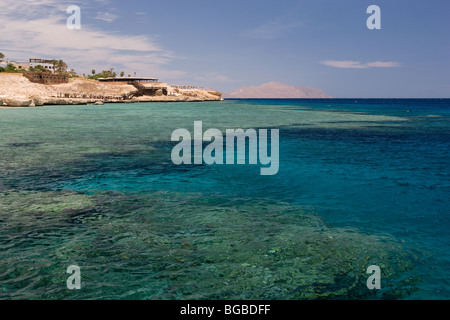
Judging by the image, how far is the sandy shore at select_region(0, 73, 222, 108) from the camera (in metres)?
84.2

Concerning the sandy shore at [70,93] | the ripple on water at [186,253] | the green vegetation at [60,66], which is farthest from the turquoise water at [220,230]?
the green vegetation at [60,66]


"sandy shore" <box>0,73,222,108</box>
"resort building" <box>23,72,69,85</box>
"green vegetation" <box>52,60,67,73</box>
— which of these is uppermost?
"green vegetation" <box>52,60,67,73</box>

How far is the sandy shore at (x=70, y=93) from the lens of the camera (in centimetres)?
8425

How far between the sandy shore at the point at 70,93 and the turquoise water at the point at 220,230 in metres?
74.2

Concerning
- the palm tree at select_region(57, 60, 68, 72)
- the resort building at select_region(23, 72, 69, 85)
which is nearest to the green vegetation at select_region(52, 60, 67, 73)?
the palm tree at select_region(57, 60, 68, 72)

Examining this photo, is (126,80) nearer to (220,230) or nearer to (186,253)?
(220,230)

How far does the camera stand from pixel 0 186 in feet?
44.9

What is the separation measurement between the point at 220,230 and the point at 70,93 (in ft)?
406

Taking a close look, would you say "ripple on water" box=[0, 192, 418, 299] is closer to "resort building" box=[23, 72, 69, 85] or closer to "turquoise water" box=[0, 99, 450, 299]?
"turquoise water" box=[0, 99, 450, 299]

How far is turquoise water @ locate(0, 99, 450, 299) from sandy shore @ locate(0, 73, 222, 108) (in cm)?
7421

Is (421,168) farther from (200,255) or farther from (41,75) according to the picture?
A: (41,75)

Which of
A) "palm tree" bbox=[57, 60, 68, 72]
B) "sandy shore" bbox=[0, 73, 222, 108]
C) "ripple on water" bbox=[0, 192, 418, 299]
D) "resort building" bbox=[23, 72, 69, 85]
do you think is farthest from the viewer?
"palm tree" bbox=[57, 60, 68, 72]
